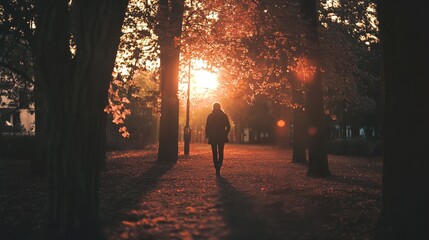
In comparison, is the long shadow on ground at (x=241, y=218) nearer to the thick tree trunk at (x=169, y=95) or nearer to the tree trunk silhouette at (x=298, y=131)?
the thick tree trunk at (x=169, y=95)

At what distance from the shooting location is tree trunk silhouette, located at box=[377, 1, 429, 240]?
4.95 m

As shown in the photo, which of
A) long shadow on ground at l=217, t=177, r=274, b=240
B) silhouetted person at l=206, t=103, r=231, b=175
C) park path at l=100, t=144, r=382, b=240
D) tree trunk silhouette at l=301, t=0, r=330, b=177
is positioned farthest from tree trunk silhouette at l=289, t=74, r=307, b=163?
long shadow on ground at l=217, t=177, r=274, b=240

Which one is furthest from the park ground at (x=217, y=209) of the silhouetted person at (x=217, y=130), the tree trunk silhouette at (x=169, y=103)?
the tree trunk silhouette at (x=169, y=103)

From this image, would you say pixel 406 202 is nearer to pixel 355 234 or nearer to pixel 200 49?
pixel 355 234

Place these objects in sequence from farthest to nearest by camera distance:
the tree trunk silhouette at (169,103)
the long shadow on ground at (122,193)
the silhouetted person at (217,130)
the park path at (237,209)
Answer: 1. the tree trunk silhouette at (169,103)
2. the silhouetted person at (217,130)
3. the long shadow on ground at (122,193)
4. the park path at (237,209)

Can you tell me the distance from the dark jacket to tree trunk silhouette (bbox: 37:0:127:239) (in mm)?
8399

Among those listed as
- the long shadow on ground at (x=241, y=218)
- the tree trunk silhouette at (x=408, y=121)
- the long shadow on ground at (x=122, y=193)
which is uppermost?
the tree trunk silhouette at (x=408, y=121)

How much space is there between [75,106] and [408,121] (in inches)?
140

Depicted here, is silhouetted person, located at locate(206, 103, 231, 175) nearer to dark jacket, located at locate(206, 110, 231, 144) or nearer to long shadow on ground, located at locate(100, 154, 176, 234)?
dark jacket, located at locate(206, 110, 231, 144)

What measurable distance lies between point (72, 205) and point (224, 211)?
326cm

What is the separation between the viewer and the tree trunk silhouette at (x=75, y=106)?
5.01 meters

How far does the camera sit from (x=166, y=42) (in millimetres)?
16125

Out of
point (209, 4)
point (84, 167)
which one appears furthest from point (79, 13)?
point (209, 4)

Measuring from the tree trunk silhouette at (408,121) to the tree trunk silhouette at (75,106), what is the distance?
3.08 meters
